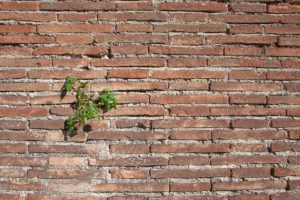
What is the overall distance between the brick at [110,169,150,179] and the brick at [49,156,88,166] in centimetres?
21

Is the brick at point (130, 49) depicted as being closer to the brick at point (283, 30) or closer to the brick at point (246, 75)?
the brick at point (246, 75)

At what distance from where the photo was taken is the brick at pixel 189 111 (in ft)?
7.81

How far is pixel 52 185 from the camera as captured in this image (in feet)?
7.63

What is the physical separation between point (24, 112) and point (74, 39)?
62 cm

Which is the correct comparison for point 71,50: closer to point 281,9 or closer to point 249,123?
point 249,123

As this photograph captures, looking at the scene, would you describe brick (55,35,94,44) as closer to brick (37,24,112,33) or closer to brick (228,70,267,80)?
brick (37,24,112,33)

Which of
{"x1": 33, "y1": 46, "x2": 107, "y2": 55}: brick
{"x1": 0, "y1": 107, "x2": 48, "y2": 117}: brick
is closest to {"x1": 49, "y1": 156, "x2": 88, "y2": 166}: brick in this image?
{"x1": 0, "y1": 107, "x2": 48, "y2": 117}: brick

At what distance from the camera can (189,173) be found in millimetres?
2361

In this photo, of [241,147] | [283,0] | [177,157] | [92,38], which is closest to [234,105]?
[241,147]

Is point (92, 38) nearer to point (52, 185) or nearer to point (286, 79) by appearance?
point (52, 185)

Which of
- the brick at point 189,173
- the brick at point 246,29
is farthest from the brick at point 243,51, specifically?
the brick at point 189,173

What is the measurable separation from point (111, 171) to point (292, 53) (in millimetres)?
1535

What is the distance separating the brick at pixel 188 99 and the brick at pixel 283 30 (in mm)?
585

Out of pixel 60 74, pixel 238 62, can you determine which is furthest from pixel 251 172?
pixel 60 74
